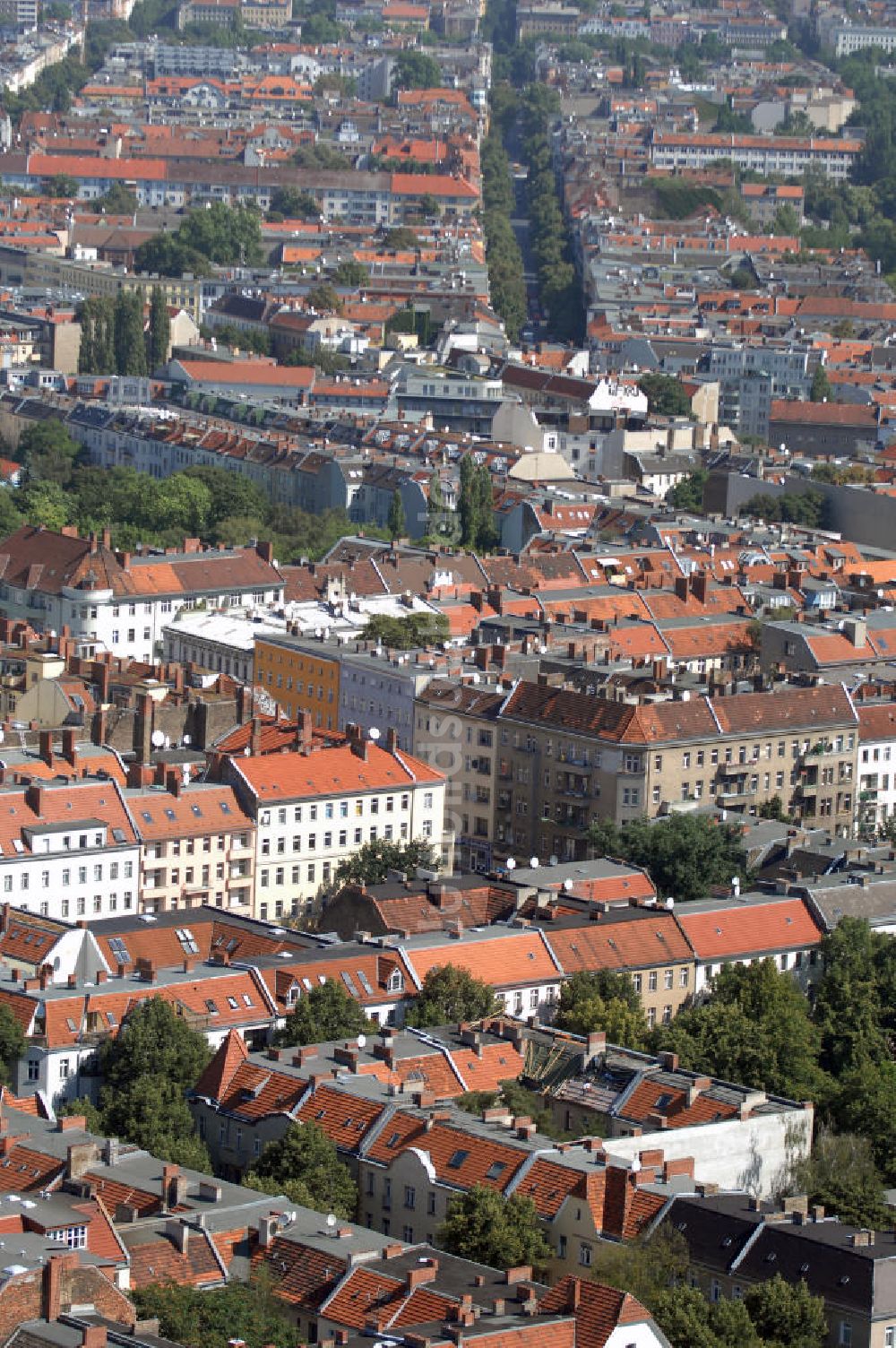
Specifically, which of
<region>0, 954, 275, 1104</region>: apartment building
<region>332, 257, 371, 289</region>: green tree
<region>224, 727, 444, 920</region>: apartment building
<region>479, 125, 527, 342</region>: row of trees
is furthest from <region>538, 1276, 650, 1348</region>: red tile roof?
<region>479, 125, 527, 342</region>: row of trees

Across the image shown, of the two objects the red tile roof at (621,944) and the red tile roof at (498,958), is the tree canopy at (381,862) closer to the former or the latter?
the red tile roof at (621,944)

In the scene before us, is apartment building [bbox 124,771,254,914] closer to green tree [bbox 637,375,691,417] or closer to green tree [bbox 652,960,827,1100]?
green tree [bbox 652,960,827,1100]

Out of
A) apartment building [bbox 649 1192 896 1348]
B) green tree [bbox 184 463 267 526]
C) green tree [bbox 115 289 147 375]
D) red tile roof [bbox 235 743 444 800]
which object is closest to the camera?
apartment building [bbox 649 1192 896 1348]

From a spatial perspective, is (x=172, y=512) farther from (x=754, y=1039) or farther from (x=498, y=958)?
(x=754, y=1039)

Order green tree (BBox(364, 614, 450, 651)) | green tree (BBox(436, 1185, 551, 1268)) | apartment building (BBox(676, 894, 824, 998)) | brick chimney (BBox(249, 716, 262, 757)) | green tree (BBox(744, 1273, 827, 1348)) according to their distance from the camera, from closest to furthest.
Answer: green tree (BBox(744, 1273, 827, 1348)) → green tree (BBox(436, 1185, 551, 1268)) → apartment building (BBox(676, 894, 824, 998)) → brick chimney (BBox(249, 716, 262, 757)) → green tree (BBox(364, 614, 450, 651))

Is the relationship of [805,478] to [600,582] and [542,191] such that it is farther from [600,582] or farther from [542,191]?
[542,191]

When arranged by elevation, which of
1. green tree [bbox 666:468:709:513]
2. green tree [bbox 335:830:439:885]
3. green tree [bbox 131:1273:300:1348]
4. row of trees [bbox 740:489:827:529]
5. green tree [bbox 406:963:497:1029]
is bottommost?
green tree [bbox 666:468:709:513]

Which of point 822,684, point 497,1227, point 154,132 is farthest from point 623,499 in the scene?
point 154,132

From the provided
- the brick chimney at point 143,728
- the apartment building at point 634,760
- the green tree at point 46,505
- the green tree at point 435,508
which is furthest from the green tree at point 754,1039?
the green tree at point 46,505
